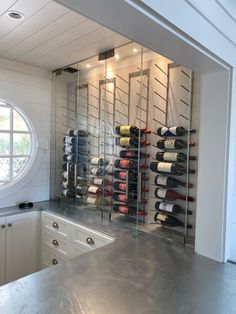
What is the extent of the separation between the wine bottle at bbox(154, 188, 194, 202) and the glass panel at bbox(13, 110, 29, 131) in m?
1.56

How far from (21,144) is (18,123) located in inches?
8.4

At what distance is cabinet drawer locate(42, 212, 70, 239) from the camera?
2.17m

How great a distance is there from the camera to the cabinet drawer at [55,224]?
2174 mm

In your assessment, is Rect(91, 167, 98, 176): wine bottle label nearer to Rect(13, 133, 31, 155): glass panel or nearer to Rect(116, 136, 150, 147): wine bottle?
Rect(116, 136, 150, 147): wine bottle

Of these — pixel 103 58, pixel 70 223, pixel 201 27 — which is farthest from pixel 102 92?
pixel 201 27

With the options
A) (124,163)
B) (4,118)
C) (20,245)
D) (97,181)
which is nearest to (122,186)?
(124,163)

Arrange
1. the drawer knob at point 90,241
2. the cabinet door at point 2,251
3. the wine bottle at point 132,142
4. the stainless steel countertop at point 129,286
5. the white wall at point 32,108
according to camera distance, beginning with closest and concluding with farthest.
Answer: the stainless steel countertop at point 129,286, the drawer knob at point 90,241, the wine bottle at point 132,142, the cabinet door at point 2,251, the white wall at point 32,108

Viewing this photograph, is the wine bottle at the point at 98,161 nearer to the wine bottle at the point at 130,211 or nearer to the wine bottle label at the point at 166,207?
the wine bottle at the point at 130,211

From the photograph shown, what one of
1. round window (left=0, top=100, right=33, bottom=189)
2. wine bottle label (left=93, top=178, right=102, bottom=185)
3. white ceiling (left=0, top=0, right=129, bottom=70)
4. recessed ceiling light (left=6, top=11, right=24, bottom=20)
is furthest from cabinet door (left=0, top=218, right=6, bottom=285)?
recessed ceiling light (left=6, top=11, right=24, bottom=20)

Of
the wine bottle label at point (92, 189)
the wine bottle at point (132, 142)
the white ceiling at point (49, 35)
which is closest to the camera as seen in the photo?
the white ceiling at point (49, 35)

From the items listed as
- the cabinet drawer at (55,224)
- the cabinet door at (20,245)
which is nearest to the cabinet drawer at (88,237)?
the cabinet drawer at (55,224)

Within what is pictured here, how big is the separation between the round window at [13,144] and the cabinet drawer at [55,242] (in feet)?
2.07

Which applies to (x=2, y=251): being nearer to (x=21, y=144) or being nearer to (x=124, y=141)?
(x=21, y=144)

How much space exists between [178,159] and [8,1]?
1388 mm
